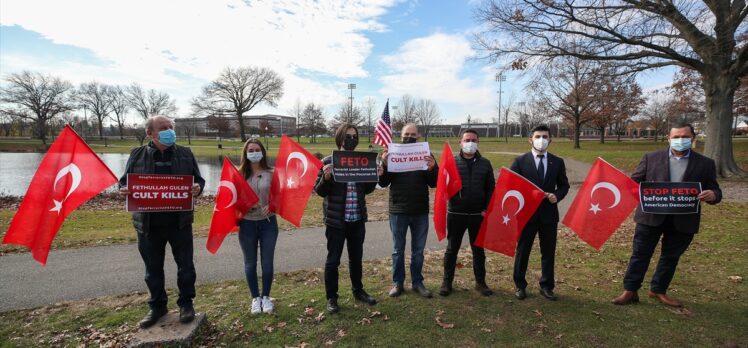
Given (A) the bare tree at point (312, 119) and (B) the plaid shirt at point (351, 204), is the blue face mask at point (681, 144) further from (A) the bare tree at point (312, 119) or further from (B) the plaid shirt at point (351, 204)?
(A) the bare tree at point (312, 119)

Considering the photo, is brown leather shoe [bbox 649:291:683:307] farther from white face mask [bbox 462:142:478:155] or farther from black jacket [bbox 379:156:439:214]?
black jacket [bbox 379:156:439:214]

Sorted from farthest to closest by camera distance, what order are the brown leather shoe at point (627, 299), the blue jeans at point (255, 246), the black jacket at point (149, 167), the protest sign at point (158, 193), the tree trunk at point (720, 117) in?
the tree trunk at point (720, 117) < the brown leather shoe at point (627, 299) < the blue jeans at point (255, 246) < the black jacket at point (149, 167) < the protest sign at point (158, 193)

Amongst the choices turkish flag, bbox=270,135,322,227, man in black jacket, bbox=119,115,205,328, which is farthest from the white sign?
man in black jacket, bbox=119,115,205,328

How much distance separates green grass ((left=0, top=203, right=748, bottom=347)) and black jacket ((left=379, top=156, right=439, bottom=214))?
4.15ft

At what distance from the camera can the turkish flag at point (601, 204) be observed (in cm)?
520

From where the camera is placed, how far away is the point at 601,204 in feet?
17.3

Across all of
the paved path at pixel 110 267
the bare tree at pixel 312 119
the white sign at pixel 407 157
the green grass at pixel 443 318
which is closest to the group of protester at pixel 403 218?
the white sign at pixel 407 157

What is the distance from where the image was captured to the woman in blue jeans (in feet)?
15.4

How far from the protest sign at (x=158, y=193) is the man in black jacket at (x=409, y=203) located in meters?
2.41

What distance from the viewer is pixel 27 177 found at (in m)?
23.5

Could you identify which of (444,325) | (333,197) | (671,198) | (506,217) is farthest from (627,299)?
(333,197)

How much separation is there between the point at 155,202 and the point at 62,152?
1.36 meters

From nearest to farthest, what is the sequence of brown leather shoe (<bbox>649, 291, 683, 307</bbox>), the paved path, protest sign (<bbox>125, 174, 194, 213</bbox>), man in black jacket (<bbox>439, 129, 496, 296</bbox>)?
protest sign (<bbox>125, 174, 194, 213</bbox>), brown leather shoe (<bbox>649, 291, 683, 307</bbox>), man in black jacket (<bbox>439, 129, 496, 296</bbox>), the paved path

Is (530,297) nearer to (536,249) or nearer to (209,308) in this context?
(536,249)
